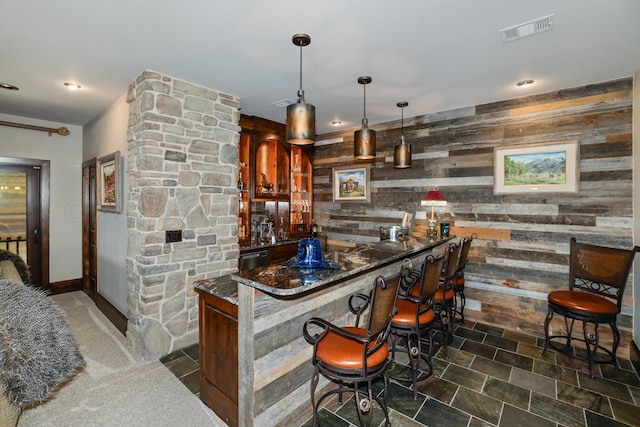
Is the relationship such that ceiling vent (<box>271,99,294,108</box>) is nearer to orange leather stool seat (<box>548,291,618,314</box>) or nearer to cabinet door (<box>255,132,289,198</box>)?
cabinet door (<box>255,132,289,198</box>)

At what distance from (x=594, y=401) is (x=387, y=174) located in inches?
133

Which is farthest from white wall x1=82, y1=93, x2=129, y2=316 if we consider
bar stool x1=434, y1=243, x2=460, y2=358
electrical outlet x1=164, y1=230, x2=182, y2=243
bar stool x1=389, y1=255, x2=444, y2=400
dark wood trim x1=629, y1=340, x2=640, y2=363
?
dark wood trim x1=629, y1=340, x2=640, y2=363

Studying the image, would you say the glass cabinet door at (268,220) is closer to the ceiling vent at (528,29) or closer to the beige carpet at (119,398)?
the beige carpet at (119,398)

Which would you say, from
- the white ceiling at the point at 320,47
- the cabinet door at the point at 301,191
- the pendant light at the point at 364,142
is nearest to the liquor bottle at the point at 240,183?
the cabinet door at the point at 301,191

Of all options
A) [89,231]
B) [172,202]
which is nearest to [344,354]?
[172,202]

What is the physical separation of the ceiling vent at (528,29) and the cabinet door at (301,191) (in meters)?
3.55

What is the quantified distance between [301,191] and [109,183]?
2.89 meters

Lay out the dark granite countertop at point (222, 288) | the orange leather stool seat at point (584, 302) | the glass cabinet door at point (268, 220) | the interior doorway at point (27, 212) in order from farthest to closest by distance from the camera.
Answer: the glass cabinet door at point (268, 220) → the interior doorway at point (27, 212) → the orange leather stool seat at point (584, 302) → the dark granite countertop at point (222, 288)

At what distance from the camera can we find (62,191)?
200 inches

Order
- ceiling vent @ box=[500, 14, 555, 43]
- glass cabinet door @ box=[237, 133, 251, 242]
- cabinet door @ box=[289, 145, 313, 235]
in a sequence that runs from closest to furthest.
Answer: ceiling vent @ box=[500, 14, 555, 43], glass cabinet door @ box=[237, 133, 251, 242], cabinet door @ box=[289, 145, 313, 235]

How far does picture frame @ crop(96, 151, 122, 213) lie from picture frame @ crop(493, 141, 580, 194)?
4535 millimetres

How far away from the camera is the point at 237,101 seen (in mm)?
3721

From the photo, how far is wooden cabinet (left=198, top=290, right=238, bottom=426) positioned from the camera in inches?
79.3

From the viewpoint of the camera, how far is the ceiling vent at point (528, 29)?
2168mm
